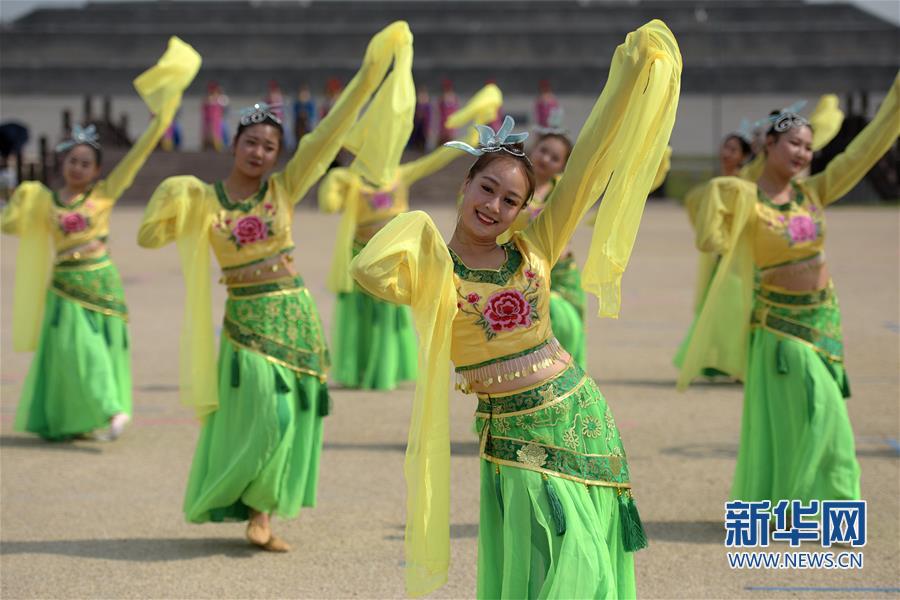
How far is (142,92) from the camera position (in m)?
6.91

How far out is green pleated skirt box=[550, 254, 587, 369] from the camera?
722 centimetres

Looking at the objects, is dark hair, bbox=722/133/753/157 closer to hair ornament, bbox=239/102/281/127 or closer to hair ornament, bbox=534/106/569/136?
hair ornament, bbox=534/106/569/136

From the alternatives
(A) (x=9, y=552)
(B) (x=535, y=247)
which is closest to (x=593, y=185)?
(B) (x=535, y=247)

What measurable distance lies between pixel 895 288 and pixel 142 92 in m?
9.81

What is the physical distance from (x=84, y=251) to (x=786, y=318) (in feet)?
13.2

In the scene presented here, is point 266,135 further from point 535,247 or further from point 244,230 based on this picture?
point 535,247

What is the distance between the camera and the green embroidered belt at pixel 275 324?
5.64 m

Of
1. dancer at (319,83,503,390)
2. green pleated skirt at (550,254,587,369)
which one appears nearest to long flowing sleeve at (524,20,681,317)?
green pleated skirt at (550,254,587,369)

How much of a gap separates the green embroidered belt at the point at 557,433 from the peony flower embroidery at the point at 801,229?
6.79 feet

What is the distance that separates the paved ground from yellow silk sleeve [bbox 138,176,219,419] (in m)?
0.65

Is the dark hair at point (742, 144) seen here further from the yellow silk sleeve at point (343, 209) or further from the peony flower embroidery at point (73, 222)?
the peony flower embroidery at point (73, 222)

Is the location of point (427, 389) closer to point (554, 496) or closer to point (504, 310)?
point (504, 310)

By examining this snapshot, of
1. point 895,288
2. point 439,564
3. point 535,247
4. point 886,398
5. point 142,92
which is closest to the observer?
point 439,564

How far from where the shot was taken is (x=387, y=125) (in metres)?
5.90
